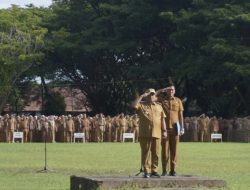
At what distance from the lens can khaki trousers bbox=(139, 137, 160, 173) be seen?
51.7ft

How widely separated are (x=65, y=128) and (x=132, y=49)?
13916mm

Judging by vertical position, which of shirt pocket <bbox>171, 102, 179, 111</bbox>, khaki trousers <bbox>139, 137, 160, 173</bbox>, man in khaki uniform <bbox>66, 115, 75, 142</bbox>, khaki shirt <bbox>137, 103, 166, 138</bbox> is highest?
man in khaki uniform <bbox>66, 115, 75, 142</bbox>

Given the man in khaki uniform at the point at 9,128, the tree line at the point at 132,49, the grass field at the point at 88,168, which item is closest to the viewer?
the grass field at the point at 88,168

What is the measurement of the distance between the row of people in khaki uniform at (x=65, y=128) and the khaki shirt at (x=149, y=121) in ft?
96.0

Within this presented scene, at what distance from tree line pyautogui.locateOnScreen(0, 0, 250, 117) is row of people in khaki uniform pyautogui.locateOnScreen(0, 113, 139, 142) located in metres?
7.37

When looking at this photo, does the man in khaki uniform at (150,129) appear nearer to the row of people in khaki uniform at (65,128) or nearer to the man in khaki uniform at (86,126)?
the row of people in khaki uniform at (65,128)

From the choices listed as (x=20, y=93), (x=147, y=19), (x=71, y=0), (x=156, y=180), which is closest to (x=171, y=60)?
(x=147, y=19)

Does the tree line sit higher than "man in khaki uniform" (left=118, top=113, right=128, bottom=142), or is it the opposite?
the tree line

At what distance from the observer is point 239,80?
176 feet

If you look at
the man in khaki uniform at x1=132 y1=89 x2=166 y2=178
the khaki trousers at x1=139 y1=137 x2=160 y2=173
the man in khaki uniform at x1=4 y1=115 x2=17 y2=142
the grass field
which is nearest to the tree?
the man in khaki uniform at x1=4 y1=115 x2=17 y2=142

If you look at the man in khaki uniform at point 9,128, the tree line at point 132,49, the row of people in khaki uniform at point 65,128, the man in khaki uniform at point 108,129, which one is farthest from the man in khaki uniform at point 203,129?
the man in khaki uniform at point 9,128

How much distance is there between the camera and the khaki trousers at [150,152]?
15.8 m

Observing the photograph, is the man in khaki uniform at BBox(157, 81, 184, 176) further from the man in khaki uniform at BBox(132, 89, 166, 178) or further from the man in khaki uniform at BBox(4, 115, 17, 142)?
the man in khaki uniform at BBox(4, 115, 17, 142)

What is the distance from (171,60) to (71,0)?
12006mm
